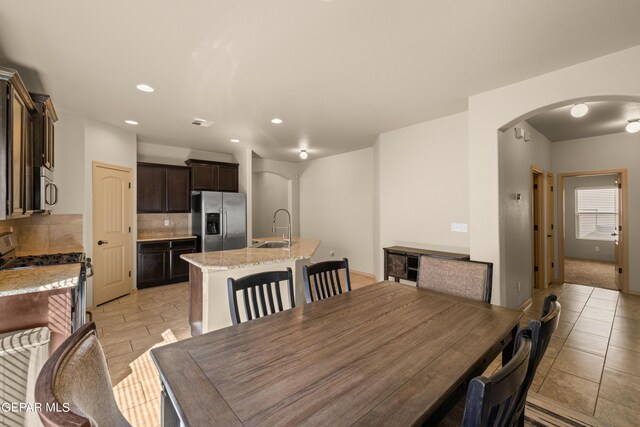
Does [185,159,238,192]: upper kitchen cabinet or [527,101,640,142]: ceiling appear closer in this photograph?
[527,101,640,142]: ceiling

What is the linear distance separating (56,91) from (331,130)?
340cm

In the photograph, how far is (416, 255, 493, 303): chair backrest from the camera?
2.01 metres

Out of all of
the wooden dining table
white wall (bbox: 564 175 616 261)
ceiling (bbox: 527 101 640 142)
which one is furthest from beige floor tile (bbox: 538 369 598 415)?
white wall (bbox: 564 175 616 261)

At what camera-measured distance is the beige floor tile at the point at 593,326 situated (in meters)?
3.18

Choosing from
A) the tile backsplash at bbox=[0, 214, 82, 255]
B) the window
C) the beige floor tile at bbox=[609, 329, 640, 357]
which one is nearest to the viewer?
the beige floor tile at bbox=[609, 329, 640, 357]

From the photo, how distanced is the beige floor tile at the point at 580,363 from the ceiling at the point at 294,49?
2685 mm

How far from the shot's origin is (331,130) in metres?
4.58

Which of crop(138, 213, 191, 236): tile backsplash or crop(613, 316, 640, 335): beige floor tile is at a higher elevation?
crop(138, 213, 191, 236): tile backsplash

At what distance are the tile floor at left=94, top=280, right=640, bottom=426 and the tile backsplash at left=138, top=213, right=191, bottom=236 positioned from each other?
130 centimetres

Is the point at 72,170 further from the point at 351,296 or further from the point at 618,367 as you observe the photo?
the point at 618,367

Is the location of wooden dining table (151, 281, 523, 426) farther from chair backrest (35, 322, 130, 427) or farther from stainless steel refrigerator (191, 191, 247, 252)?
stainless steel refrigerator (191, 191, 247, 252)

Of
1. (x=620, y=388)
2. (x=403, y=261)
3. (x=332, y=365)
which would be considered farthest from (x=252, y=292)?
(x=620, y=388)

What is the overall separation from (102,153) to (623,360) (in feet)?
21.7

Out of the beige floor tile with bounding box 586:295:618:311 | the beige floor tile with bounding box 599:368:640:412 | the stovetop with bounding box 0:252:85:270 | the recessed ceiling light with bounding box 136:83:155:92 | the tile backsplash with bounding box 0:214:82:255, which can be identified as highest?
the recessed ceiling light with bounding box 136:83:155:92
